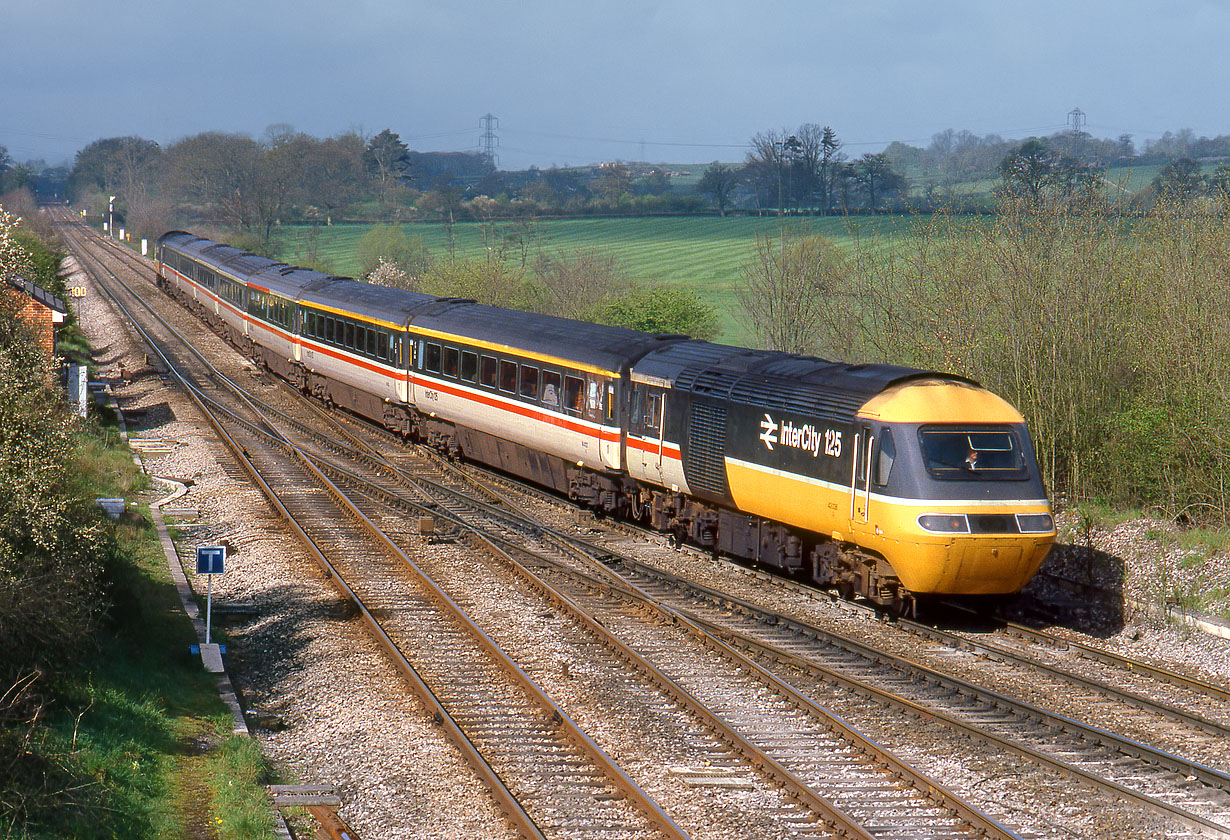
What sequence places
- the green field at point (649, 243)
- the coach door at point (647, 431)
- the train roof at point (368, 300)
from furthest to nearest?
the green field at point (649, 243)
the train roof at point (368, 300)
the coach door at point (647, 431)

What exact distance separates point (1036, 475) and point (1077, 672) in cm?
238

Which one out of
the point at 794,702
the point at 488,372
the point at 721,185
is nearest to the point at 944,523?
the point at 794,702

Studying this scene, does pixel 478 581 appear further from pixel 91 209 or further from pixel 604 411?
pixel 91 209

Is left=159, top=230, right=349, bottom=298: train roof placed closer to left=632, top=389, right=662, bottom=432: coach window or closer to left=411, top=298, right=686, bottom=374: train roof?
left=411, top=298, right=686, bottom=374: train roof

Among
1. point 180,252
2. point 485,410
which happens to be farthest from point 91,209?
point 485,410

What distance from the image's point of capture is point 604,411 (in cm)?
1953

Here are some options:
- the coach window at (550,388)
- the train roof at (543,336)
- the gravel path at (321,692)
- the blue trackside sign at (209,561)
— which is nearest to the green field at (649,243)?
the train roof at (543,336)

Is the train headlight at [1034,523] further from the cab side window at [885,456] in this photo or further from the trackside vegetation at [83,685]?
the trackside vegetation at [83,685]

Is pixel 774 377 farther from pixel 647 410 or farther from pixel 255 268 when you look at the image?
pixel 255 268

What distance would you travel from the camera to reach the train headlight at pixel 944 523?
13359mm

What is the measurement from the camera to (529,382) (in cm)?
2175

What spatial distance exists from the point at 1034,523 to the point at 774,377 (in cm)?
410

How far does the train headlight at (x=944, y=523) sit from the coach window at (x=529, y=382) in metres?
9.66

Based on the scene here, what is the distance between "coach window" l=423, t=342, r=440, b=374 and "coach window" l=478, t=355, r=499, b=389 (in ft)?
6.82
